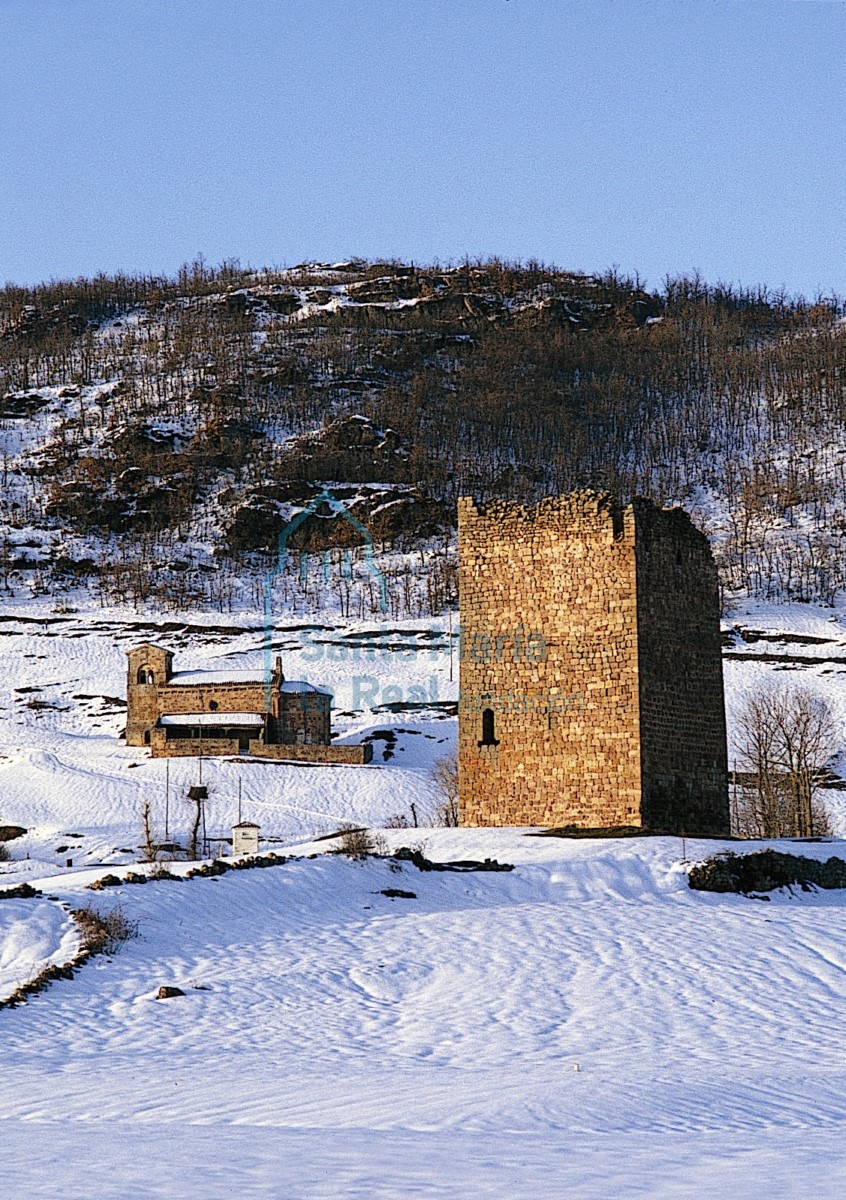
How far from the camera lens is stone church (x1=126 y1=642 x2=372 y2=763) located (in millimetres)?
65938

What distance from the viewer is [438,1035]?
46.6 feet

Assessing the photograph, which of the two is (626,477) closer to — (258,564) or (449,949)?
(258,564)

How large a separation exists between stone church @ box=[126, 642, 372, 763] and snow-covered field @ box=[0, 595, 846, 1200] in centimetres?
3945

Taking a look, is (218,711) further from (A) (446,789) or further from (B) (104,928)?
(B) (104,928)

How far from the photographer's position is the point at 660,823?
2653 centimetres

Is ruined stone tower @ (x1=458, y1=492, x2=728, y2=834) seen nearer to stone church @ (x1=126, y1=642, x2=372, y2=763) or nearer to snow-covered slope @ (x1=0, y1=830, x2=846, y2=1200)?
snow-covered slope @ (x1=0, y1=830, x2=846, y2=1200)

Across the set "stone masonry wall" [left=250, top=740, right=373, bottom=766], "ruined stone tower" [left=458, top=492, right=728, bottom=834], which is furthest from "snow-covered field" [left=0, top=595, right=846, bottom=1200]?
"stone masonry wall" [left=250, top=740, right=373, bottom=766]

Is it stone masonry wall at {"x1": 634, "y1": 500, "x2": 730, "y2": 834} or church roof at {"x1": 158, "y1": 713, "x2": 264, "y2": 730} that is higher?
stone masonry wall at {"x1": 634, "y1": 500, "x2": 730, "y2": 834}

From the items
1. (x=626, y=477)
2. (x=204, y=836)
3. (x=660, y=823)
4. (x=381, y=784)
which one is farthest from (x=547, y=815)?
(x=626, y=477)

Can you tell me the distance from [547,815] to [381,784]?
28.6m

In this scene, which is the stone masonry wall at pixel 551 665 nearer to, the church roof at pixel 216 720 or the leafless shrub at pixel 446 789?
the leafless shrub at pixel 446 789

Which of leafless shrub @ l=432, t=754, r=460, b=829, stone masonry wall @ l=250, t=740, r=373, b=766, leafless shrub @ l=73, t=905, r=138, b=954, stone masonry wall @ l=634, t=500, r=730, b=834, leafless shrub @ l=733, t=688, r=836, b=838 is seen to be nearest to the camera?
leafless shrub @ l=73, t=905, r=138, b=954

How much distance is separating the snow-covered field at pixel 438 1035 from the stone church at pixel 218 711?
3945 centimetres

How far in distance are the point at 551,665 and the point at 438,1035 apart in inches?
540
